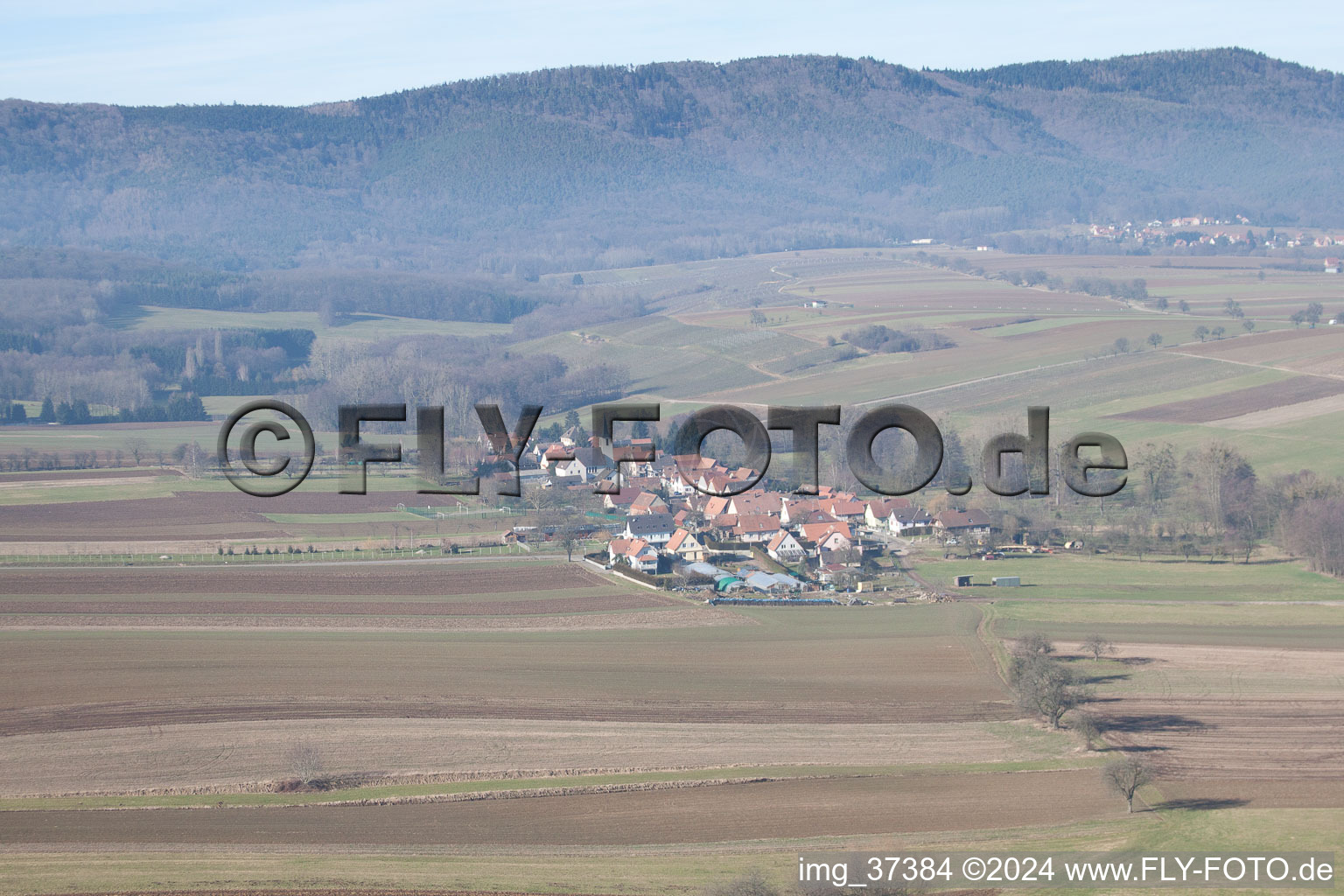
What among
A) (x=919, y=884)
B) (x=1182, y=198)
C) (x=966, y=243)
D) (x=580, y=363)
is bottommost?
(x=919, y=884)

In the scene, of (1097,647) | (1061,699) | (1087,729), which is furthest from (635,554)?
(1087,729)

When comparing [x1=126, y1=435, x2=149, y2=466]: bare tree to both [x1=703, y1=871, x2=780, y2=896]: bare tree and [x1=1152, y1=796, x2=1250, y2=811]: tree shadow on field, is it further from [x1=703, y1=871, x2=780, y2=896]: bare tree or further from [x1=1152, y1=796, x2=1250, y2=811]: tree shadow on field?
[x1=1152, y1=796, x2=1250, y2=811]: tree shadow on field

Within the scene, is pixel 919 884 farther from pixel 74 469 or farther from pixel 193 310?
pixel 193 310

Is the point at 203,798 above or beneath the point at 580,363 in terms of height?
beneath

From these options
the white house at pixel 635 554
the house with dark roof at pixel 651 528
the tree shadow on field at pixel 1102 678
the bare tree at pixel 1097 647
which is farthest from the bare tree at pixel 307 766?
the house with dark roof at pixel 651 528

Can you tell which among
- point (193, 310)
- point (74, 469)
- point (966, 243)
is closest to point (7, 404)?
point (74, 469)

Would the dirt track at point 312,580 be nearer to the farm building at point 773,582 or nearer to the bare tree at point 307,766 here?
the farm building at point 773,582

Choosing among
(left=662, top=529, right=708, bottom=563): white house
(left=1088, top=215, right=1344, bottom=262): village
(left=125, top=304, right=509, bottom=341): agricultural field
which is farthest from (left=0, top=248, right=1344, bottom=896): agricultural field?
(left=1088, top=215, right=1344, bottom=262): village

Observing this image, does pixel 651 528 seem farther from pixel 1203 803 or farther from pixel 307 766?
pixel 1203 803
